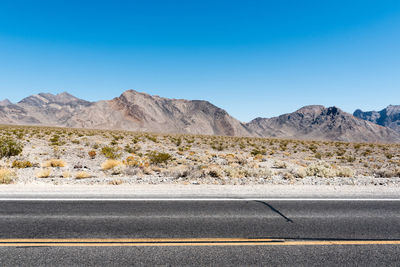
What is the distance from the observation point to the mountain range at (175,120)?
118 m

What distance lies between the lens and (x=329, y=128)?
170m

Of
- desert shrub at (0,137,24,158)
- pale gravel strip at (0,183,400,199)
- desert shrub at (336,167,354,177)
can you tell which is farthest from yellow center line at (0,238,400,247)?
desert shrub at (0,137,24,158)

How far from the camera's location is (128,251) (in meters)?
3.89

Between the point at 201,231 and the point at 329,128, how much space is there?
186827 mm

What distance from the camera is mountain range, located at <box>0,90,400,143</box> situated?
11762 centimetres

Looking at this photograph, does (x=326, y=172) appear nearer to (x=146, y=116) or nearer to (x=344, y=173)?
(x=344, y=173)

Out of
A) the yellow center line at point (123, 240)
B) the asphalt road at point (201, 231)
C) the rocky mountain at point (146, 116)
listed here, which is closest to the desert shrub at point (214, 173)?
the asphalt road at point (201, 231)

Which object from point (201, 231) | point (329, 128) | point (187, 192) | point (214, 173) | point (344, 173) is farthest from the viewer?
point (329, 128)

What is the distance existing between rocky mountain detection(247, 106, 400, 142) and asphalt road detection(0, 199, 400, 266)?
161 m

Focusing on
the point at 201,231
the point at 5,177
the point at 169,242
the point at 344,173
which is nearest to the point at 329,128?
the point at 344,173

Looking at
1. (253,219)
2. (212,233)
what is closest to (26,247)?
(212,233)

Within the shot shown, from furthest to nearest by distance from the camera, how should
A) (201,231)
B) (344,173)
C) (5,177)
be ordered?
(344,173), (5,177), (201,231)

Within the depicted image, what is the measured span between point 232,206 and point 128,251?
3.01 metres

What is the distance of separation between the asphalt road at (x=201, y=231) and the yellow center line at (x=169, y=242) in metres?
0.02
